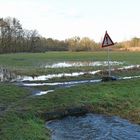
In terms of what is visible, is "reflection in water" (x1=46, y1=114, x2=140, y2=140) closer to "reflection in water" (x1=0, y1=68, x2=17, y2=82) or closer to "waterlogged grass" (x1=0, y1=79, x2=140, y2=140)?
"waterlogged grass" (x1=0, y1=79, x2=140, y2=140)

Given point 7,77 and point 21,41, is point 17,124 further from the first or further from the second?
point 21,41

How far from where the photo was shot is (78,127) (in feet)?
56.3

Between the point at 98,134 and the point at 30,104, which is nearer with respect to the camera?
the point at 98,134

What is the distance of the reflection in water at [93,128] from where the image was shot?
15.6 meters

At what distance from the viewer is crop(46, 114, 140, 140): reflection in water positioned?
15.6 meters

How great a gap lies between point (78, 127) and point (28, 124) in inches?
87.2

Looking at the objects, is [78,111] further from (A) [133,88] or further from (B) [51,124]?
(A) [133,88]

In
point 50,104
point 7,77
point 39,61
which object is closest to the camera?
point 50,104

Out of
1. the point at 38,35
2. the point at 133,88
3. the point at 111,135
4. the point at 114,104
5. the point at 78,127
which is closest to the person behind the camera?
the point at 111,135

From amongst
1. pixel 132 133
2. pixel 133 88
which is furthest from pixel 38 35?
pixel 132 133

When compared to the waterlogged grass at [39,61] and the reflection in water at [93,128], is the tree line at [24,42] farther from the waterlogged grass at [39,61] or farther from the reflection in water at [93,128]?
the reflection in water at [93,128]

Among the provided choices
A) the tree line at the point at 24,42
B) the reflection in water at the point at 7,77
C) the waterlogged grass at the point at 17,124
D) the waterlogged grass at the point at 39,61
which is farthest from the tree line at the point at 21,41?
the waterlogged grass at the point at 17,124

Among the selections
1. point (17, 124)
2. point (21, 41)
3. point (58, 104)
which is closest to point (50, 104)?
point (58, 104)

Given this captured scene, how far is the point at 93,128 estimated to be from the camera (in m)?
16.9
